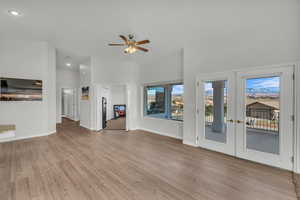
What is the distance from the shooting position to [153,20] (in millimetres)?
3434

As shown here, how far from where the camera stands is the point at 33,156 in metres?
3.53

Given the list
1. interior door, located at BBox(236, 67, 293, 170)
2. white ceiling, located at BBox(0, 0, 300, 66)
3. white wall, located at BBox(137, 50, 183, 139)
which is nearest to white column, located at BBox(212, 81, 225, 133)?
interior door, located at BBox(236, 67, 293, 170)

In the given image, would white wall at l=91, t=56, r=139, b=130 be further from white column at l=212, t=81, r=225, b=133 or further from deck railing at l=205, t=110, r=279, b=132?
deck railing at l=205, t=110, r=279, b=132

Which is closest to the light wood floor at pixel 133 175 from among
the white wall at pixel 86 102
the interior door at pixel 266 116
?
the interior door at pixel 266 116

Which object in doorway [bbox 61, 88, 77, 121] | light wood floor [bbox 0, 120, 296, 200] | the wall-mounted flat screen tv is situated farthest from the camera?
doorway [bbox 61, 88, 77, 121]

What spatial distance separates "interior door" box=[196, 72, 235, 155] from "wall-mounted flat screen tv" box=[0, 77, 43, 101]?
18.4 ft

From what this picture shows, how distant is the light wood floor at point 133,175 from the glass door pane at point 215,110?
544 mm

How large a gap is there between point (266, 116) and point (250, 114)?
296mm

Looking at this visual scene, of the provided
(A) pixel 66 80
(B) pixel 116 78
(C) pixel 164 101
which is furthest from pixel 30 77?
(C) pixel 164 101

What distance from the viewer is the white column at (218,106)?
3.91 meters

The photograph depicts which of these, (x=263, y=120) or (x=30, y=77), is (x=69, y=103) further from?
(x=263, y=120)

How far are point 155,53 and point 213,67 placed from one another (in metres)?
2.43

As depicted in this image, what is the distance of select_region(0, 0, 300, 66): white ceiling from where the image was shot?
2.83 m

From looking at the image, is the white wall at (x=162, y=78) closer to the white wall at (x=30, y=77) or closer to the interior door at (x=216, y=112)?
the interior door at (x=216, y=112)
